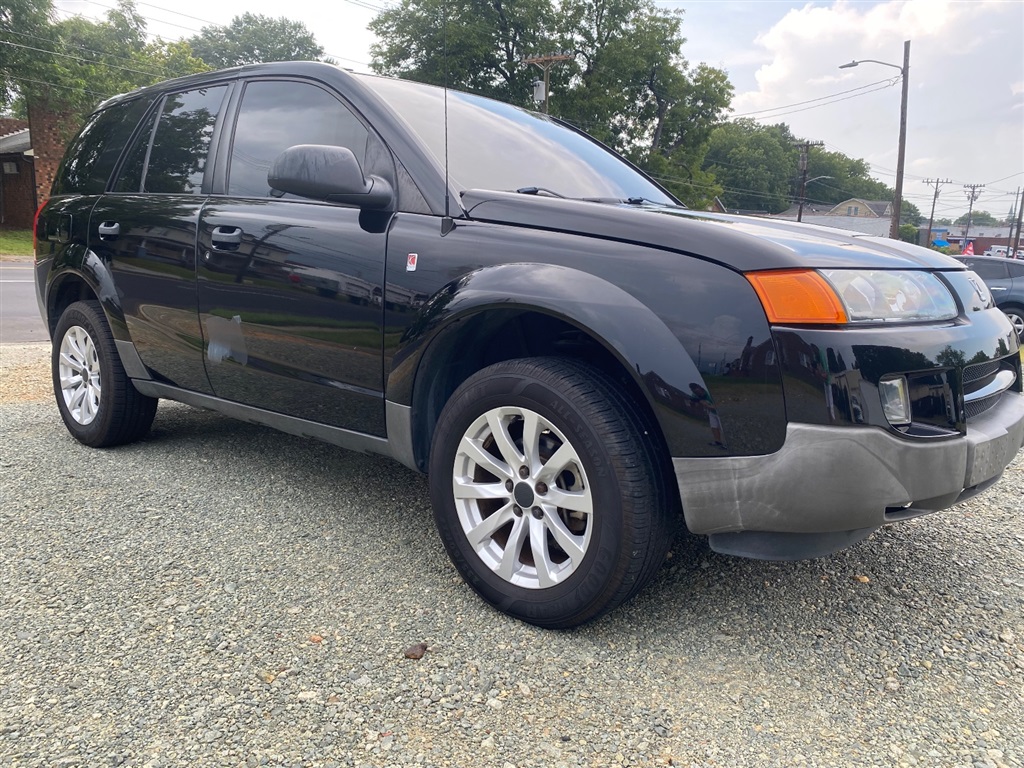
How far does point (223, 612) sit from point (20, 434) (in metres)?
2.74

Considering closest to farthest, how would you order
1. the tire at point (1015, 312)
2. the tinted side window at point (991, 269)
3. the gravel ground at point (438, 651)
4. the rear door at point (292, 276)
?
1. the gravel ground at point (438, 651)
2. the rear door at point (292, 276)
3. the tire at point (1015, 312)
4. the tinted side window at point (991, 269)

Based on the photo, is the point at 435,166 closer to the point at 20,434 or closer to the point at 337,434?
the point at 337,434

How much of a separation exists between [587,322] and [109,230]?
2731 mm

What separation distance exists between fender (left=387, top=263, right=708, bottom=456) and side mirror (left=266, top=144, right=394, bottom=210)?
1.50ft

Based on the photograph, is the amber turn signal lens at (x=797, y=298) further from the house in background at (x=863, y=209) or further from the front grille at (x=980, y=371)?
the house in background at (x=863, y=209)

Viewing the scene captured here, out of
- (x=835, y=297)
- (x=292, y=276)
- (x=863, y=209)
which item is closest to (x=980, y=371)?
(x=835, y=297)

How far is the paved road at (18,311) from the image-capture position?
28.2 ft

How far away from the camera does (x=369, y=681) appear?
201 centimetres

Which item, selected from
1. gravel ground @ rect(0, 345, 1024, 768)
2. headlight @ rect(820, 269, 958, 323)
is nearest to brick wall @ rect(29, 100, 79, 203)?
gravel ground @ rect(0, 345, 1024, 768)

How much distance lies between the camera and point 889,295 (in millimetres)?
2031

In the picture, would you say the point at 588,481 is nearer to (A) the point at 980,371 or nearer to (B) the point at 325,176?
(A) the point at 980,371

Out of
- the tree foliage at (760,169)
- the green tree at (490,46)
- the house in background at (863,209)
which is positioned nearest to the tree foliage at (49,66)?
the green tree at (490,46)

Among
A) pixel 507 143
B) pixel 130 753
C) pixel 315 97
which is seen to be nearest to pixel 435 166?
pixel 507 143

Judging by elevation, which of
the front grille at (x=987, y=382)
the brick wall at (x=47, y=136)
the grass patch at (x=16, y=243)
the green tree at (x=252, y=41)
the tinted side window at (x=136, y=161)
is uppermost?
the green tree at (x=252, y=41)
